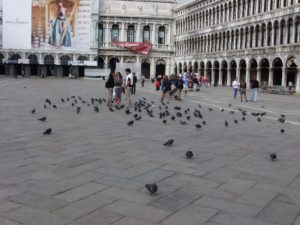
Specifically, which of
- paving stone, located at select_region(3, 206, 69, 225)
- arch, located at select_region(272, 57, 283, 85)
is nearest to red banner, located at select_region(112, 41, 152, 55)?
arch, located at select_region(272, 57, 283, 85)

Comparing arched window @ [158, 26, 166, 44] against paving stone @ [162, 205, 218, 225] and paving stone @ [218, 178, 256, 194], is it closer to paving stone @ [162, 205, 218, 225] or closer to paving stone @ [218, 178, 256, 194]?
paving stone @ [218, 178, 256, 194]

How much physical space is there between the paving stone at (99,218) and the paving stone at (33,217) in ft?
0.52

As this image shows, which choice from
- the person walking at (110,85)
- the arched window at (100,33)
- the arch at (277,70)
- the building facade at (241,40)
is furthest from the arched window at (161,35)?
the person walking at (110,85)

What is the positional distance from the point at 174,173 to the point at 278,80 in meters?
40.7

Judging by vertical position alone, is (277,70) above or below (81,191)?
above

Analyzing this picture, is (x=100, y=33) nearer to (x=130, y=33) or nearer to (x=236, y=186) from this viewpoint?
(x=130, y=33)

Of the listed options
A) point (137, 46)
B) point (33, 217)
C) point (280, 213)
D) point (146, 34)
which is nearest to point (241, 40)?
point (137, 46)

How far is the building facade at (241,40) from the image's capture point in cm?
4066

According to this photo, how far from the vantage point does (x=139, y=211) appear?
464 centimetres

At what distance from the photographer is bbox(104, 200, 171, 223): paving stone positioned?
4.48 m

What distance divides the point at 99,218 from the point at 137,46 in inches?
2588

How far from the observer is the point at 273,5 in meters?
42.9

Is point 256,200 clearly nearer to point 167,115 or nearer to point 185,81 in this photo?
point 167,115

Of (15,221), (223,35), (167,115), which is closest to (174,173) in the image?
(15,221)
